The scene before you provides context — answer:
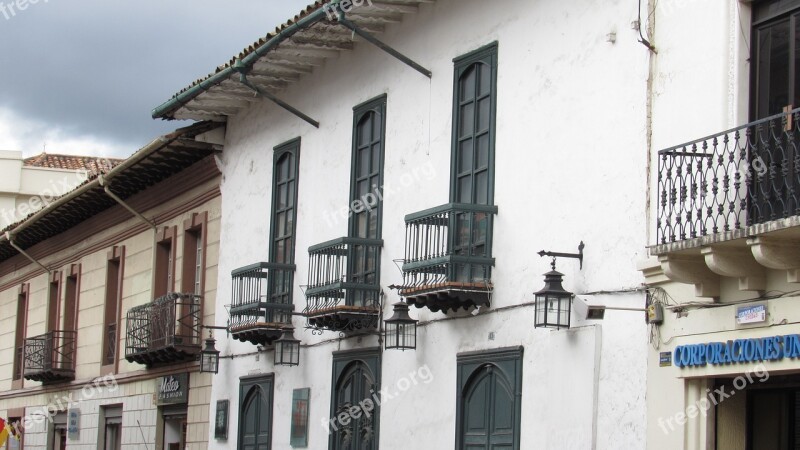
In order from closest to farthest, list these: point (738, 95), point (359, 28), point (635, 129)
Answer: point (738, 95), point (635, 129), point (359, 28)

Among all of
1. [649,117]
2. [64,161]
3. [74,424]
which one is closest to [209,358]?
[74,424]

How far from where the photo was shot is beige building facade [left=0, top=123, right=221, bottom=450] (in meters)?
20.9

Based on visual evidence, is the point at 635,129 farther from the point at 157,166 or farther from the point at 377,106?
the point at 157,166

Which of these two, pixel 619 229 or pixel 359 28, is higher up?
pixel 359 28

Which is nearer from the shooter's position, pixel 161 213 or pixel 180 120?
pixel 180 120

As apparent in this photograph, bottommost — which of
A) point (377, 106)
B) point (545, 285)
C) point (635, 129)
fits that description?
point (545, 285)

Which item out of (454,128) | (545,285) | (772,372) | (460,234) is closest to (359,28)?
(454,128)

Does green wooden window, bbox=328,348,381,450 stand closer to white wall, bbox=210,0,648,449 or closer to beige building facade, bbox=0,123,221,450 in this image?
white wall, bbox=210,0,648,449

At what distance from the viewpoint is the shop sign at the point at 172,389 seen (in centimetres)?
2117


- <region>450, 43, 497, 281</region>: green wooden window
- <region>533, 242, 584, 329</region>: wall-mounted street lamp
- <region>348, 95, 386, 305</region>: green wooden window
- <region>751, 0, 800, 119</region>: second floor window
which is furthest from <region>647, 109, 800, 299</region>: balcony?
<region>348, 95, 386, 305</region>: green wooden window

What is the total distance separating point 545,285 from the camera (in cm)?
1234

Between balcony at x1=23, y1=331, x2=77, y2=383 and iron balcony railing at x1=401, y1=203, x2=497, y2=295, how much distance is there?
1374 centimetres

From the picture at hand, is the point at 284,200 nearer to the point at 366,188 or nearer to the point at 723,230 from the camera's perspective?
the point at 366,188

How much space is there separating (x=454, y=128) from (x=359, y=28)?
2.05m
